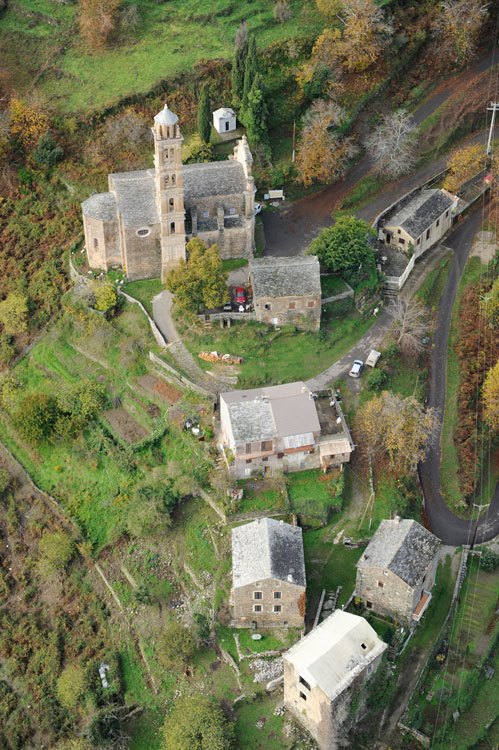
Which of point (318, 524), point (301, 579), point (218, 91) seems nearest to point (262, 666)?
point (301, 579)

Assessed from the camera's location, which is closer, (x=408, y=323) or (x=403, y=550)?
(x=403, y=550)

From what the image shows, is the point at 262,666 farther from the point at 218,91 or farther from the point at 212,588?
the point at 218,91

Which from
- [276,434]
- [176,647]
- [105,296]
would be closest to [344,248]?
[276,434]

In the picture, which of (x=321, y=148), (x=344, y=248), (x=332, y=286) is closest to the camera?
(x=344, y=248)

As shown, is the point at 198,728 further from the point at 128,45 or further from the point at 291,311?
the point at 128,45

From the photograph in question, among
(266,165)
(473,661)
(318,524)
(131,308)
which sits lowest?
(473,661)

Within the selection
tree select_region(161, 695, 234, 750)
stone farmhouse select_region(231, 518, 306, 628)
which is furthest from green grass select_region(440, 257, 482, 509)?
tree select_region(161, 695, 234, 750)
